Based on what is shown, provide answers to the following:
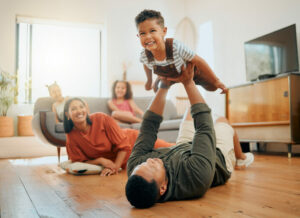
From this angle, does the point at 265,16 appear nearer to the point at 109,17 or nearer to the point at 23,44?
the point at 109,17

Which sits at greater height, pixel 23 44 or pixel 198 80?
pixel 23 44

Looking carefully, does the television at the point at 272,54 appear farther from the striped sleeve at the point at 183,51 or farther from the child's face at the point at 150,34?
the child's face at the point at 150,34

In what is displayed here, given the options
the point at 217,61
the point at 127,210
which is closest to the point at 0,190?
Result: the point at 127,210

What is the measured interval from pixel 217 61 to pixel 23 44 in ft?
12.7

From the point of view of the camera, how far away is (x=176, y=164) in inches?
50.1

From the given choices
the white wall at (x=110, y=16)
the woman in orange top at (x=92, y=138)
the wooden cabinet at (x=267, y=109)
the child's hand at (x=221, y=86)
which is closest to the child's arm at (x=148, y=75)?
the child's hand at (x=221, y=86)

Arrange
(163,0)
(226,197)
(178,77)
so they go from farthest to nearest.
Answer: (163,0)
(178,77)
(226,197)

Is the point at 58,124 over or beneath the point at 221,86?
beneath

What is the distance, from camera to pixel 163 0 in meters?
6.66

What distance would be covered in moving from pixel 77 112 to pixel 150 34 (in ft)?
3.00

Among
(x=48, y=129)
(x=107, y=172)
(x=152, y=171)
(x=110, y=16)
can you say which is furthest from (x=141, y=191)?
(x=110, y=16)

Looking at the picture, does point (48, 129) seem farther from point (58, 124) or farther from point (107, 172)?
point (107, 172)

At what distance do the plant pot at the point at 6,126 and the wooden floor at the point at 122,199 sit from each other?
11.4 feet

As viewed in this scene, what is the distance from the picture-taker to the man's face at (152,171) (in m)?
1.08
